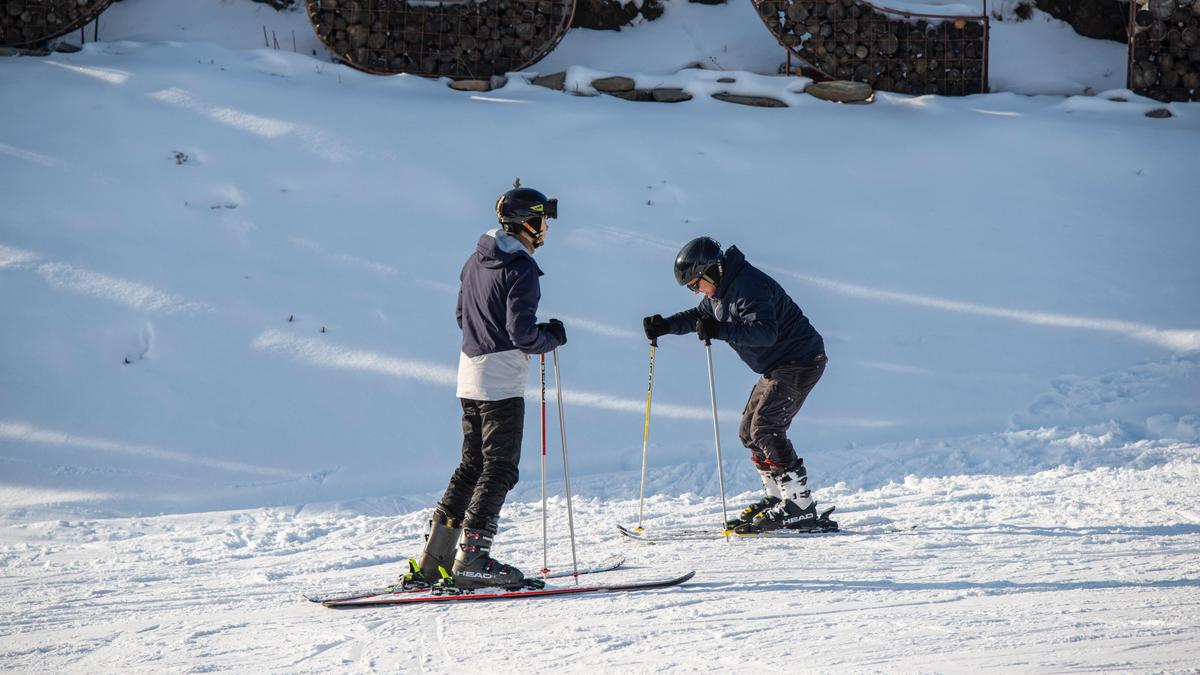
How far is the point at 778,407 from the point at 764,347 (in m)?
0.33

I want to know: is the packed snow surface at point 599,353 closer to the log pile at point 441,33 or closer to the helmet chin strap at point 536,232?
the log pile at point 441,33

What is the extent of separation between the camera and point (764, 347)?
230 inches

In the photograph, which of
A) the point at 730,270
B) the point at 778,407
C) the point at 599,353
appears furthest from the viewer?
the point at 599,353

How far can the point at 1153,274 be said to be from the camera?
9859mm

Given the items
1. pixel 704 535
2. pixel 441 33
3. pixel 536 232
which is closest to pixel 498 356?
pixel 536 232

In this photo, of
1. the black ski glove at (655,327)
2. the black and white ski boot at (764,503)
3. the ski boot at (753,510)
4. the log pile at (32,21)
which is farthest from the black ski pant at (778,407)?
the log pile at (32,21)

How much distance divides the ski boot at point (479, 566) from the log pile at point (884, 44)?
9229 millimetres

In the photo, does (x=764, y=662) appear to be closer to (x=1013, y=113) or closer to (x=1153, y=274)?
(x=1153, y=274)

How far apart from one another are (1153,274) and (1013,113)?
318 centimetres

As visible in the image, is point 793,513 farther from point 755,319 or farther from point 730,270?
point 730,270

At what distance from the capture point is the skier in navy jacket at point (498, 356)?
189 inches

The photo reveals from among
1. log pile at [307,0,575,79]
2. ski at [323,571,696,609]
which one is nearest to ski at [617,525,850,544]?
ski at [323,571,696,609]

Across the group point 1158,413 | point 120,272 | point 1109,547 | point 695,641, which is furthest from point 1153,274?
point 120,272

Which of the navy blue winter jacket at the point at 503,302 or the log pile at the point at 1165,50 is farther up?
the log pile at the point at 1165,50
